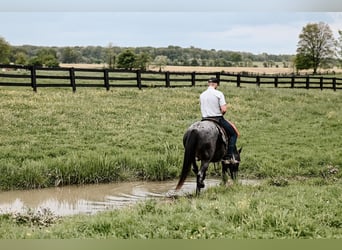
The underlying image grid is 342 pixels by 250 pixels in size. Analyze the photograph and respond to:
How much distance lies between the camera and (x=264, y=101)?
2136cm

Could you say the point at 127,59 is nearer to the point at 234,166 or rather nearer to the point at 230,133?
the point at 234,166

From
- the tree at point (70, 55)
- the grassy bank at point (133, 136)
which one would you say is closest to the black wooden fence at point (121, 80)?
the grassy bank at point (133, 136)

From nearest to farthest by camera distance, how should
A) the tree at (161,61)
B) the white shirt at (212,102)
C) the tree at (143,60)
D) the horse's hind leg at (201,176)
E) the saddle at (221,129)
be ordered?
the horse's hind leg at (201,176) → the white shirt at (212,102) → the saddle at (221,129) → the tree at (161,61) → the tree at (143,60)

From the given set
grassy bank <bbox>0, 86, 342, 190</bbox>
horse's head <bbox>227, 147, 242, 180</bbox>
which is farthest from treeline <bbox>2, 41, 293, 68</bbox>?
horse's head <bbox>227, 147, 242, 180</bbox>

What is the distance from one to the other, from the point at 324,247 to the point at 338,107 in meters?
19.9

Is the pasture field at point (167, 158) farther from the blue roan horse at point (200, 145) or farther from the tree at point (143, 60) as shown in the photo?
the tree at point (143, 60)

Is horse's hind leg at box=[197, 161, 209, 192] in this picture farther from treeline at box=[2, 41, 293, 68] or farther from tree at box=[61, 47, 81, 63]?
tree at box=[61, 47, 81, 63]

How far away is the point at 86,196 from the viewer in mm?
8547

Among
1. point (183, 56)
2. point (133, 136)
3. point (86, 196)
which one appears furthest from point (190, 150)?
point (183, 56)

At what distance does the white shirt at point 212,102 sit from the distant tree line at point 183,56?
27609 mm

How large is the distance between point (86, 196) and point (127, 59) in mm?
57283

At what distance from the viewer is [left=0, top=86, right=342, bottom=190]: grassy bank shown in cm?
990

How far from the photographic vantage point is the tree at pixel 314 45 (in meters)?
52.9

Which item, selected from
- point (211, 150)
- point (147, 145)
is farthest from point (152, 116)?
point (211, 150)
